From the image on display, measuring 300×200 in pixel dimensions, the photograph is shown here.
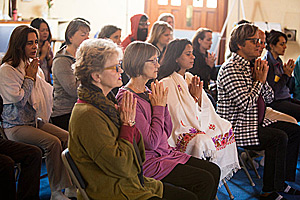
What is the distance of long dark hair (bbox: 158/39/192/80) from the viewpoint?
2.83m

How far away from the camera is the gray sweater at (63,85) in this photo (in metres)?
2.99

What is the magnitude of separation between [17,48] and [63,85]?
0.46 metres

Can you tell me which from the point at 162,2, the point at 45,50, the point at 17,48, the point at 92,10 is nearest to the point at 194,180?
the point at 17,48

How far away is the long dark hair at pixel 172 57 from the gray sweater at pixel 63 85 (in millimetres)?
709

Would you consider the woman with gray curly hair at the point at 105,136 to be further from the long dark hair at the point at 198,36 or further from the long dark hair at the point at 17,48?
the long dark hair at the point at 198,36

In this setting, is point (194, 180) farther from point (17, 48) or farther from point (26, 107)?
point (17, 48)

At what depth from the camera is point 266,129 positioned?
309 cm

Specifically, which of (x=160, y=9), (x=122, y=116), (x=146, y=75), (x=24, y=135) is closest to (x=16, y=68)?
(x=24, y=135)

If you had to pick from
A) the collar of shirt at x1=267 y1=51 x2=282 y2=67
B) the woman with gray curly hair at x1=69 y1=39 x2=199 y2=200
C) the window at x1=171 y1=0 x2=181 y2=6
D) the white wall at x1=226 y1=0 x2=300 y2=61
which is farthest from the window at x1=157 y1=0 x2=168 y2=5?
the woman with gray curly hair at x1=69 y1=39 x2=199 y2=200

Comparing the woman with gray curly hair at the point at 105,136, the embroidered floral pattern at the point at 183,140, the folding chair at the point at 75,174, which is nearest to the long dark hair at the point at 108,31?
the embroidered floral pattern at the point at 183,140

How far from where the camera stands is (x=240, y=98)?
2.99 meters

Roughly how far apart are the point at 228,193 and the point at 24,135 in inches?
64.4

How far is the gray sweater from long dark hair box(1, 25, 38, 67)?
1.10 ft

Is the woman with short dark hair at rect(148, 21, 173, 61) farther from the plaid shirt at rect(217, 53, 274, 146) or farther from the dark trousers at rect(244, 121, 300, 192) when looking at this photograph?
the dark trousers at rect(244, 121, 300, 192)
